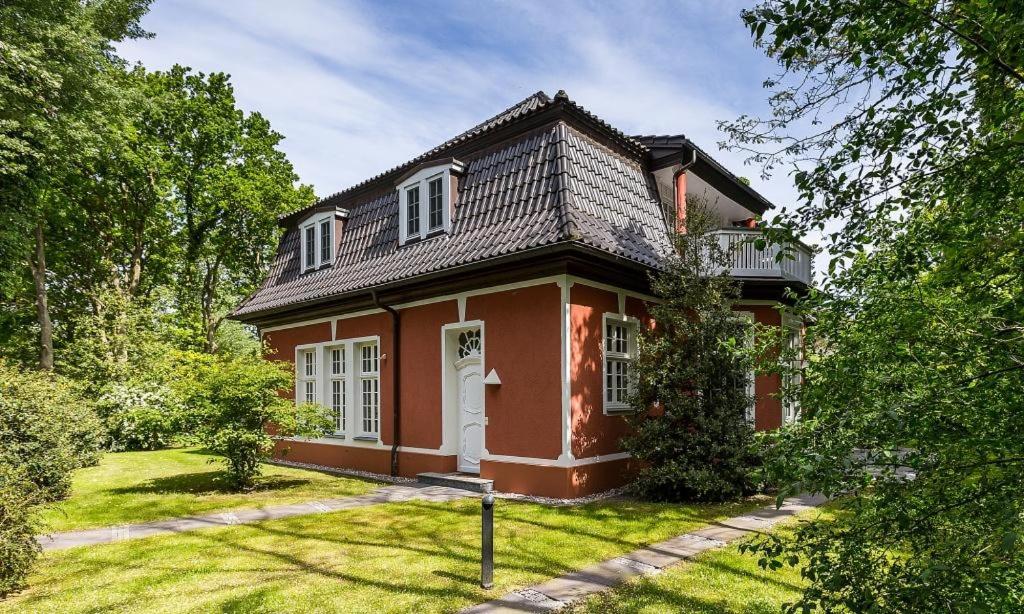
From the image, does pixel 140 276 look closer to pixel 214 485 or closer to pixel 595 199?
pixel 214 485

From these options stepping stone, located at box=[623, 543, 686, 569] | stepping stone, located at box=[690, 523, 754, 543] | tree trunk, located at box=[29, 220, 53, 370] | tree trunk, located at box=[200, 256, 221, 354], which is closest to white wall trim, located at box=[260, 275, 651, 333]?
stepping stone, located at box=[690, 523, 754, 543]

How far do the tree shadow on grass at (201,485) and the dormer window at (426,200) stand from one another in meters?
5.39

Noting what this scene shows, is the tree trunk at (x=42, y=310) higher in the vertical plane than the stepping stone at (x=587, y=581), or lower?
higher

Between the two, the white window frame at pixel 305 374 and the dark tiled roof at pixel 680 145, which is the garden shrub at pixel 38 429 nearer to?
the white window frame at pixel 305 374

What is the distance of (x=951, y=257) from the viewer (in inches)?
101

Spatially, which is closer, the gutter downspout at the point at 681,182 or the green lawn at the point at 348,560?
A: the green lawn at the point at 348,560

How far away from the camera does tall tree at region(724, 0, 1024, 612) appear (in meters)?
2.10

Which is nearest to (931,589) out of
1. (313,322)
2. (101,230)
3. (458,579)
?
(458,579)

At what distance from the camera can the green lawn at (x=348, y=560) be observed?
495 centimetres

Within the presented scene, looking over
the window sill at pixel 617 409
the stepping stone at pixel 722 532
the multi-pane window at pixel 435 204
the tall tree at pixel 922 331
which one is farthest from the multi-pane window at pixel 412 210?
the tall tree at pixel 922 331

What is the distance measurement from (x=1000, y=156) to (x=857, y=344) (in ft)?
2.95

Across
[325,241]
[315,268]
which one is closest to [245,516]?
[315,268]

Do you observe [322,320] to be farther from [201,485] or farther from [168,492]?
[168,492]

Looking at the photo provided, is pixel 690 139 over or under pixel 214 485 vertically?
over
